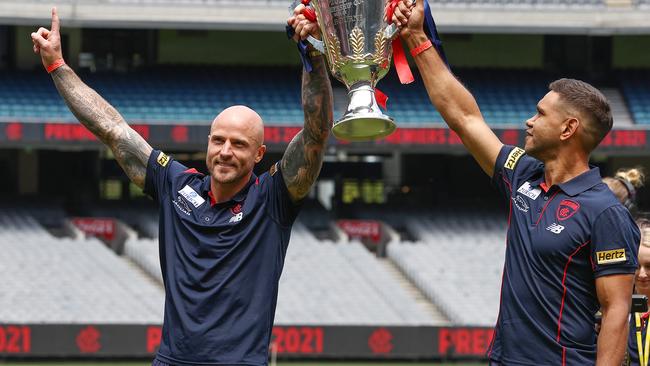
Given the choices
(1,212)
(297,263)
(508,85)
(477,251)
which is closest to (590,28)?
(508,85)

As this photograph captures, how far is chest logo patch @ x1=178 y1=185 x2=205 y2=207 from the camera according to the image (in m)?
4.93

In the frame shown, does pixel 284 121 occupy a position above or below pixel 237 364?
above

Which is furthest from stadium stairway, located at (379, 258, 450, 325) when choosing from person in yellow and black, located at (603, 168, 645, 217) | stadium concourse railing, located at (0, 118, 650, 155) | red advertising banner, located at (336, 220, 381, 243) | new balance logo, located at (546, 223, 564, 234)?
new balance logo, located at (546, 223, 564, 234)

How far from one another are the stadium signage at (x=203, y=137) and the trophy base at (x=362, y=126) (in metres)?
17.3

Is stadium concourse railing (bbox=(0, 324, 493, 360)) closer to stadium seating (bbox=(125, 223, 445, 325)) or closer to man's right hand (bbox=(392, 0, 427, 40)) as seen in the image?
stadium seating (bbox=(125, 223, 445, 325))

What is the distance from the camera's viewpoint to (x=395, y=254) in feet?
77.2

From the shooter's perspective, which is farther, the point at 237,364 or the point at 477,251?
the point at 477,251

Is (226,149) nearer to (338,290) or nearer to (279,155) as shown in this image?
(338,290)

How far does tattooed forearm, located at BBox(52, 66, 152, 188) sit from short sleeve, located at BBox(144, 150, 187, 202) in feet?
0.11

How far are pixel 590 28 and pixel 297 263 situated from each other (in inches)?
276

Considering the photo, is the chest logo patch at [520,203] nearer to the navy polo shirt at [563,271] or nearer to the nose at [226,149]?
the navy polo shirt at [563,271]

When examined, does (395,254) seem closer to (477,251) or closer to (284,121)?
(477,251)

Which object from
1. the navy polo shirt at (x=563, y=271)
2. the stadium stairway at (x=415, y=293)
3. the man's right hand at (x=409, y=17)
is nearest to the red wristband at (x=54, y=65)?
the man's right hand at (x=409, y=17)

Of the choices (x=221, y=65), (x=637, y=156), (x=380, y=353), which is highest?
(x=221, y=65)
